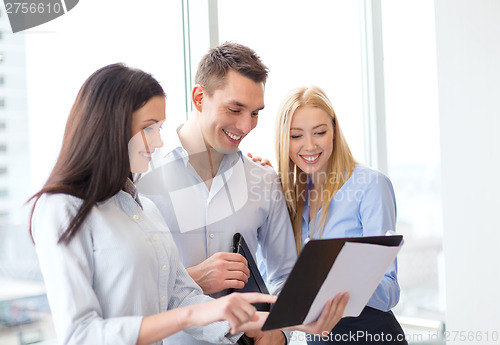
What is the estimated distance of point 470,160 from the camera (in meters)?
2.93

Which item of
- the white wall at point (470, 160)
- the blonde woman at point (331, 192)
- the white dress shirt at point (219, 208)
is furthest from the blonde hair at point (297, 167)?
the white wall at point (470, 160)

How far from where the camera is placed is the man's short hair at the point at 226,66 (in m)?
1.77

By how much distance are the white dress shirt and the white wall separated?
4.82 ft

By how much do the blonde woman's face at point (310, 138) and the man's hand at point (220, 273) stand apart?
0.53m

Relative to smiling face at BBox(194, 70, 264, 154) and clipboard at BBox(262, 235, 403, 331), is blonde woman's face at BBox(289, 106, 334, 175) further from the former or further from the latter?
clipboard at BBox(262, 235, 403, 331)

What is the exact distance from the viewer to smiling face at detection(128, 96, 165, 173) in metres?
1.31

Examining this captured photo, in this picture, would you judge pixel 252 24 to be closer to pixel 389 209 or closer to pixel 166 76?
pixel 166 76

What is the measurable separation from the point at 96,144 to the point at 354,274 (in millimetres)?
712

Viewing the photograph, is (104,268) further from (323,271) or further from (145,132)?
(323,271)

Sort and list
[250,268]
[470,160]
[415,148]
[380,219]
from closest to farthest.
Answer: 1. [250,268]
2. [380,219]
3. [470,160]
4. [415,148]

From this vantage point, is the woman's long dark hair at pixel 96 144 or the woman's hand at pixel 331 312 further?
the woman's hand at pixel 331 312

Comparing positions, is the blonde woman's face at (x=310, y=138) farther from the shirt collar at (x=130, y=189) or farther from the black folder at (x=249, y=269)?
the shirt collar at (x=130, y=189)

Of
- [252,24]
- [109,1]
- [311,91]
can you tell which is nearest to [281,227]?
[311,91]

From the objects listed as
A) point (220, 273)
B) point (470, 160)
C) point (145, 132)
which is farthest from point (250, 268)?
point (470, 160)
